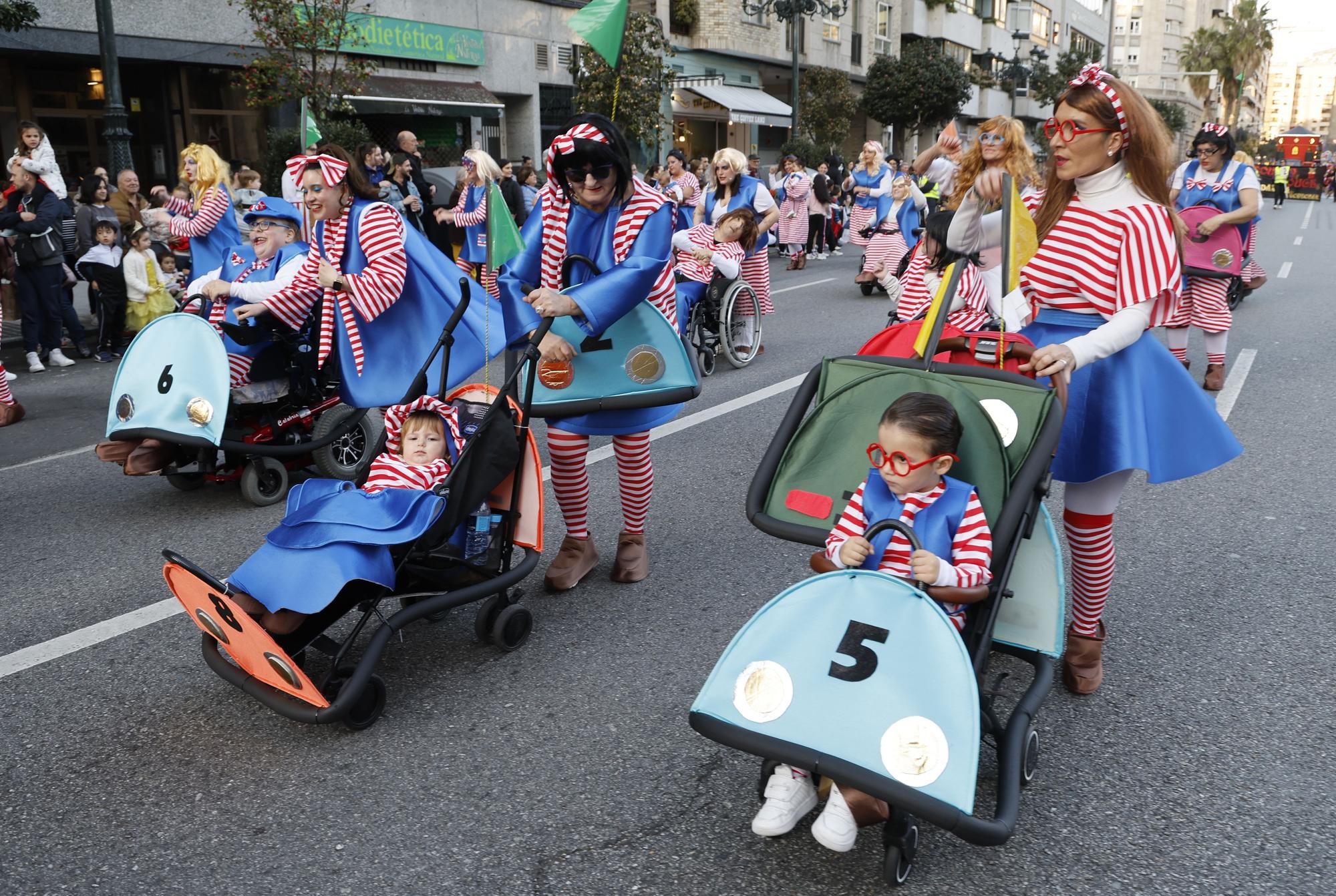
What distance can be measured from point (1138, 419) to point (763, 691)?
4.89ft

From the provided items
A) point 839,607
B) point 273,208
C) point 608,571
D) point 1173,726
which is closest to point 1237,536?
point 1173,726

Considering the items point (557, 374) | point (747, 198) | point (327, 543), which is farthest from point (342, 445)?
point (747, 198)

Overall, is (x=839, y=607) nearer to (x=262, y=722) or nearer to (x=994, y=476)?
(x=994, y=476)

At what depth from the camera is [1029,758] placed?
9.45 ft

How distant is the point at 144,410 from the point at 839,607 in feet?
13.1

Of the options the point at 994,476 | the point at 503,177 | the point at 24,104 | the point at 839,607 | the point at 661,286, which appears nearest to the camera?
the point at 839,607

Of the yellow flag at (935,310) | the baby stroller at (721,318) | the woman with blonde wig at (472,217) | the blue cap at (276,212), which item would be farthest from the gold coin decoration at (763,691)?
the woman with blonde wig at (472,217)

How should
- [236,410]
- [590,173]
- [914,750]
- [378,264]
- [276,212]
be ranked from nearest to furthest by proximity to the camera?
[914,750] → [590,173] → [378,264] → [236,410] → [276,212]

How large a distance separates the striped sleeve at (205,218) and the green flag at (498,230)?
535cm

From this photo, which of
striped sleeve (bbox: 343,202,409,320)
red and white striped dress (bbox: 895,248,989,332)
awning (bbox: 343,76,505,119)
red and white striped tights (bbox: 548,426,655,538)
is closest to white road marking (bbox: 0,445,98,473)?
A: striped sleeve (bbox: 343,202,409,320)

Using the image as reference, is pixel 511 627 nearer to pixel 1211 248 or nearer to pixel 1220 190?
pixel 1211 248

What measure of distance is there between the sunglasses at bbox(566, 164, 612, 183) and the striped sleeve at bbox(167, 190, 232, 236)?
5.28 m

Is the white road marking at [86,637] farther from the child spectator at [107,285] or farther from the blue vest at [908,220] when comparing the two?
the blue vest at [908,220]

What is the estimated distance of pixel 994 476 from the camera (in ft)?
8.93
